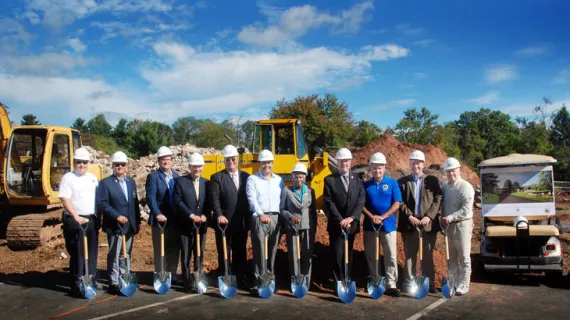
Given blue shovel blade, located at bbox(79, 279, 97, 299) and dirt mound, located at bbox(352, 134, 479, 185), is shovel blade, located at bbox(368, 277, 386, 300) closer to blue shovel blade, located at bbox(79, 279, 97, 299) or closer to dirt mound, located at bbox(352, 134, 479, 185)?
blue shovel blade, located at bbox(79, 279, 97, 299)

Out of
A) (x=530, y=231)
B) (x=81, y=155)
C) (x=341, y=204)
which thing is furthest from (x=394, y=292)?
(x=81, y=155)

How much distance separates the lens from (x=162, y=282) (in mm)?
6539

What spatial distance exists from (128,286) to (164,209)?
119 centimetres

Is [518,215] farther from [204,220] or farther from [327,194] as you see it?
[204,220]

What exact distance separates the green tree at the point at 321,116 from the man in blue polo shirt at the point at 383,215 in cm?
2609

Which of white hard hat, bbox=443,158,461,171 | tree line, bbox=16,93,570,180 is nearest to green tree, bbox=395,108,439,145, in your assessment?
tree line, bbox=16,93,570,180

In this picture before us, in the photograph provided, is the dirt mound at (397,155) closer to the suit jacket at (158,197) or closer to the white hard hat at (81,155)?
the suit jacket at (158,197)

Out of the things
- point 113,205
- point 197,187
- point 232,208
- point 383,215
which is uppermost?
point 197,187

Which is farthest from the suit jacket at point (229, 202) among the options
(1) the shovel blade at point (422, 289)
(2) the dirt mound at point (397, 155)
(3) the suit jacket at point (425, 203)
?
(2) the dirt mound at point (397, 155)

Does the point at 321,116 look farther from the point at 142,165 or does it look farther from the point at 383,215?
the point at 383,215

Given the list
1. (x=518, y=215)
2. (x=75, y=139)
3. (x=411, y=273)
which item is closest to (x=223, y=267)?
(x=411, y=273)

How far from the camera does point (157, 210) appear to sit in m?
6.46

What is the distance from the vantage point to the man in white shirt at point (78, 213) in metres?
6.21

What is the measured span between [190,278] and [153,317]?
3.54ft
